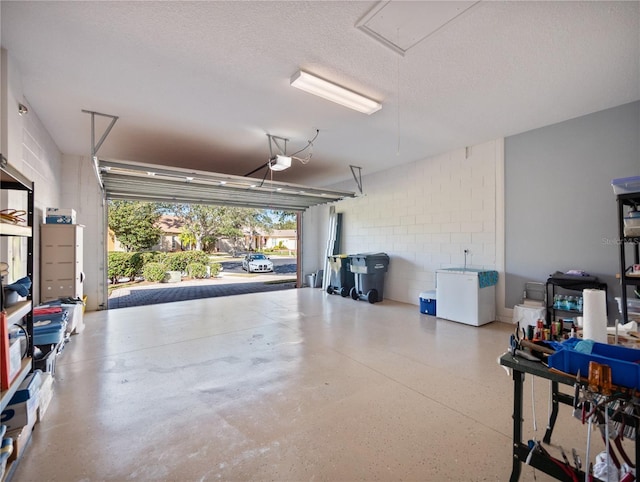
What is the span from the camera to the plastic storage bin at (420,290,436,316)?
5.41 meters

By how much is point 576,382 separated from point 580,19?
273 cm

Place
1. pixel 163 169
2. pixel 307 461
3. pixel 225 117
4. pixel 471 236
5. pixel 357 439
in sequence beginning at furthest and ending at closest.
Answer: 1. pixel 471 236
2. pixel 163 169
3. pixel 225 117
4. pixel 357 439
5. pixel 307 461

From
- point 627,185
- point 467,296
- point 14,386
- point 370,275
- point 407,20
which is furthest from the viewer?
point 370,275

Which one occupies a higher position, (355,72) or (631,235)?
(355,72)

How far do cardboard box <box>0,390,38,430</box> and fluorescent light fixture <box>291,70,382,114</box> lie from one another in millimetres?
3337

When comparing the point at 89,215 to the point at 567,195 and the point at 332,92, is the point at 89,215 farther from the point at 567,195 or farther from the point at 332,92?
the point at 567,195

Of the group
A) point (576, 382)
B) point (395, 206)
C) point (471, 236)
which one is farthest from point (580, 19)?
point (395, 206)

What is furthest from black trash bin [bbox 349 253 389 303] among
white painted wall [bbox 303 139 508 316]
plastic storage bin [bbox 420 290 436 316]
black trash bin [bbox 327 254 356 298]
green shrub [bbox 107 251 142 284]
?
green shrub [bbox 107 251 142 284]

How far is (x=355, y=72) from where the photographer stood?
9.57ft

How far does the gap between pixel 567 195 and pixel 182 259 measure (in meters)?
13.0

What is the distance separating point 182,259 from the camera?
12.8 meters

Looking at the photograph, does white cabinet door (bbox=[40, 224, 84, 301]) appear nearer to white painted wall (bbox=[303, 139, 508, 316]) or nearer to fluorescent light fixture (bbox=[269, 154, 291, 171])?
fluorescent light fixture (bbox=[269, 154, 291, 171])

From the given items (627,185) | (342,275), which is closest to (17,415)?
(627,185)

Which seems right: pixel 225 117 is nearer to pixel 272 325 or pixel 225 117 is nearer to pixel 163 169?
pixel 163 169
